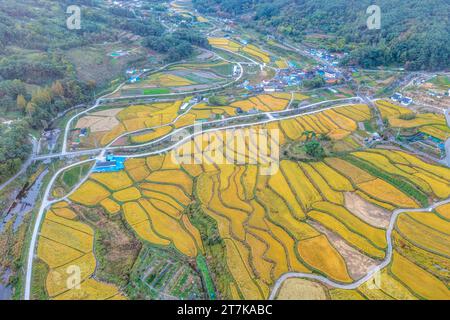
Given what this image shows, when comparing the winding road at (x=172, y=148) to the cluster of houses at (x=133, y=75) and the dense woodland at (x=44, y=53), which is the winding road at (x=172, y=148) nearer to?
the cluster of houses at (x=133, y=75)

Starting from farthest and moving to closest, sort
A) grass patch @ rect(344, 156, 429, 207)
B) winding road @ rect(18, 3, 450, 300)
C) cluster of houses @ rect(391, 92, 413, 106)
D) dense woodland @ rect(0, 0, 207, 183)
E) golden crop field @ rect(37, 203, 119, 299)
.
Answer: cluster of houses @ rect(391, 92, 413, 106), dense woodland @ rect(0, 0, 207, 183), grass patch @ rect(344, 156, 429, 207), winding road @ rect(18, 3, 450, 300), golden crop field @ rect(37, 203, 119, 299)

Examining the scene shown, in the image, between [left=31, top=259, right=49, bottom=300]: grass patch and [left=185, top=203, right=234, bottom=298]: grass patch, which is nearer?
[left=31, top=259, right=49, bottom=300]: grass patch

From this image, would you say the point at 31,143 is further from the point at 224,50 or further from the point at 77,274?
the point at 224,50

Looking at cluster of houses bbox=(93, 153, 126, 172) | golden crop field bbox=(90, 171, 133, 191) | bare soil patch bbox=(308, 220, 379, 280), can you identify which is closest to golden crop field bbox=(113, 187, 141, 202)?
golden crop field bbox=(90, 171, 133, 191)

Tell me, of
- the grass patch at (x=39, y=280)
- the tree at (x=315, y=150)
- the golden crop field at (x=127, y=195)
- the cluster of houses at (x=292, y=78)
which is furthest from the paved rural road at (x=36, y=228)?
the cluster of houses at (x=292, y=78)

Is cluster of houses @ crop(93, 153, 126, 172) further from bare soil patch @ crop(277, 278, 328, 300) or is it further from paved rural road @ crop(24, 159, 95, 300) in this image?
bare soil patch @ crop(277, 278, 328, 300)

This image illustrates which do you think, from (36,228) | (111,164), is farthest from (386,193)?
(36,228)

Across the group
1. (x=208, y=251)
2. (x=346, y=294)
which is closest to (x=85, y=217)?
(x=208, y=251)
